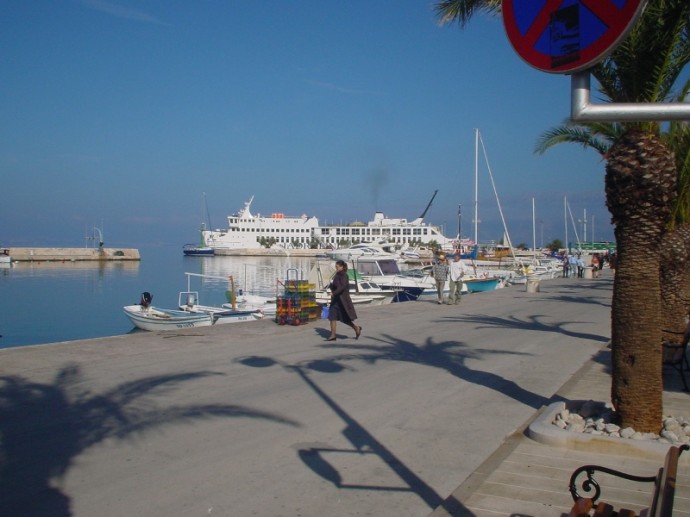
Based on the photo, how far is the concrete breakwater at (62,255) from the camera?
99.2m

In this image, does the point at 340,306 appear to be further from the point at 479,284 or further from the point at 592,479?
the point at 479,284

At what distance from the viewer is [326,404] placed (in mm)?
8258

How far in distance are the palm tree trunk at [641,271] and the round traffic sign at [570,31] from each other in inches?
105

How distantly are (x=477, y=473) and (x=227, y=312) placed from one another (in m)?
19.8

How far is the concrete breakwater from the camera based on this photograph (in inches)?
3905

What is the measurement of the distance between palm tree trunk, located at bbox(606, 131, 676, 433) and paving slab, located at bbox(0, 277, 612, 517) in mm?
1238

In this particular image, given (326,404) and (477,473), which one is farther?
(326,404)

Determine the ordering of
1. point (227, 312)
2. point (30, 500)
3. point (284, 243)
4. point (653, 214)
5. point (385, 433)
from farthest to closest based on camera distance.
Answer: point (284, 243)
point (227, 312)
point (385, 433)
point (653, 214)
point (30, 500)

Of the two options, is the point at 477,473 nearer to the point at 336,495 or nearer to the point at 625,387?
the point at 336,495

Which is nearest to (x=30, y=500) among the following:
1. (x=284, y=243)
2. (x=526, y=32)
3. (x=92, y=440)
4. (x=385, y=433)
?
(x=92, y=440)

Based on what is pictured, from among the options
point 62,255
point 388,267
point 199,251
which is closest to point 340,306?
point 388,267

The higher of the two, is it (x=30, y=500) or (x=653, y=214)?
(x=653, y=214)

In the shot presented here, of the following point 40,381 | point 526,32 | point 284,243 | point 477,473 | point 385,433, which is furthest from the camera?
point 284,243

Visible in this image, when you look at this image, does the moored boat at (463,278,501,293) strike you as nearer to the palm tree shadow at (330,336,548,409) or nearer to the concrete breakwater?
the palm tree shadow at (330,336,548,409)
